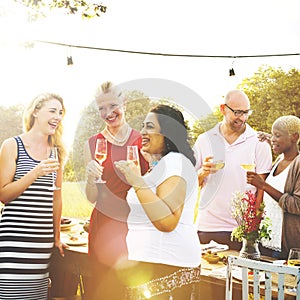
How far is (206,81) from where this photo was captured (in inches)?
251

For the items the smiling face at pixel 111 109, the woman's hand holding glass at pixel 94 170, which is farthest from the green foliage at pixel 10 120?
the woman's hand holding glass at pixel 94 170

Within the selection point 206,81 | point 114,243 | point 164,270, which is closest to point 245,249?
point 164,270

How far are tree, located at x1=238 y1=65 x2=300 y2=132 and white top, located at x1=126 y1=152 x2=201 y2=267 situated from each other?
5.44m

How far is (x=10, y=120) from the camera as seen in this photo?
6.29 metres

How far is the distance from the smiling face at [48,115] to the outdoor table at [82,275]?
0.74 metres

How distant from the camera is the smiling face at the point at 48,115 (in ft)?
8.37

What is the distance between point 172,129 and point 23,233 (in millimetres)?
1028

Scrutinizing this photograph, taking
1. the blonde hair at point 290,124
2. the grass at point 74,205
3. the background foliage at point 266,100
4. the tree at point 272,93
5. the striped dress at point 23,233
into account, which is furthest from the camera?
the tree at point 272,93

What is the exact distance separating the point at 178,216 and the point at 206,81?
15.1 ft

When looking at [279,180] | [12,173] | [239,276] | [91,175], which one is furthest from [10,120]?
[239,276]

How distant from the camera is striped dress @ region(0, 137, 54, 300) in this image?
98.3 inches

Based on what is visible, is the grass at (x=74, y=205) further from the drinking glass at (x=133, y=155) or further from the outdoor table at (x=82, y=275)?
the drinking glass at (x=133, y=155)

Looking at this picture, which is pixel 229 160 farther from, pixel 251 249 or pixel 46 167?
pixel 46 167

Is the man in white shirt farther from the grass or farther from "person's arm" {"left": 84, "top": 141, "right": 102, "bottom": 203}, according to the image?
the grass
